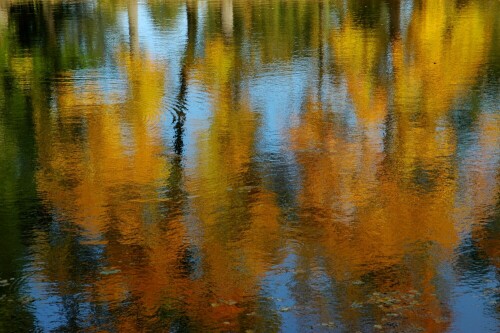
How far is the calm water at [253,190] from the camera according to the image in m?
8.20

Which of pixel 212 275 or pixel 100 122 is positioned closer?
pixel 212 275

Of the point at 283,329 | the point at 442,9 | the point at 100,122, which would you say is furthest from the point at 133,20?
the point at 283,329

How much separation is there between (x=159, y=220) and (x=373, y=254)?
2.56m

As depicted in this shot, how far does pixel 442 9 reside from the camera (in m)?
33.8

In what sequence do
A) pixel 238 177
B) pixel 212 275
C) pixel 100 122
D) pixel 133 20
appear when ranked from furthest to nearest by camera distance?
pixel 133 20 → pixel 100 122 → pixel 238 177 → pixel 212 275

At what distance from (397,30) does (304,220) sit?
59.6 feet

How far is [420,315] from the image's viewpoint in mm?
7840

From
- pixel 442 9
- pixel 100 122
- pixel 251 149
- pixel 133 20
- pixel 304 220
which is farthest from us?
pixel 442 9

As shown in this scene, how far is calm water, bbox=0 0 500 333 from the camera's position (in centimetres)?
820

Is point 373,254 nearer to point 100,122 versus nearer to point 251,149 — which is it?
point 251,149

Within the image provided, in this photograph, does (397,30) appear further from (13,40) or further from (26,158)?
(26,158)

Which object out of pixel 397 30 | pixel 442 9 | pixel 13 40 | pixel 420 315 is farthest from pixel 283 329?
pixel 442 9

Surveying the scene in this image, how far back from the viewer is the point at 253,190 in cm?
1160

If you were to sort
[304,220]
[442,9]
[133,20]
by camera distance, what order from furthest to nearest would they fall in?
[442,9], [133,20], [304,220]
